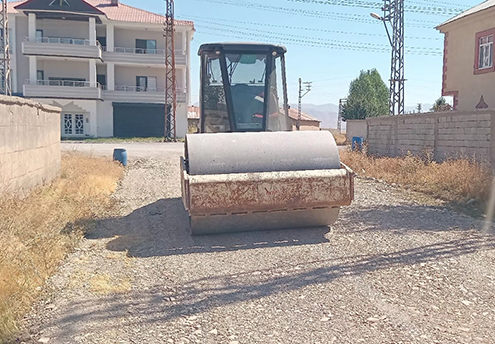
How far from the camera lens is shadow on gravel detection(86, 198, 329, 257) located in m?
6.09

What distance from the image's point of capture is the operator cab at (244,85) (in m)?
8.05

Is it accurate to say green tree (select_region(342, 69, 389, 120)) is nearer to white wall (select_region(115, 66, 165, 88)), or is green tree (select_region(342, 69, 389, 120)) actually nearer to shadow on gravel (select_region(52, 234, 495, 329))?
white wall (select_region(115, 66, 165, 88))

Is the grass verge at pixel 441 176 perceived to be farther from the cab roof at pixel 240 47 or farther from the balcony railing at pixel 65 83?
the balcony railing at pixel 65 83

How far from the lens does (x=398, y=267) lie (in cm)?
521

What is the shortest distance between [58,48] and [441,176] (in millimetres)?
32875

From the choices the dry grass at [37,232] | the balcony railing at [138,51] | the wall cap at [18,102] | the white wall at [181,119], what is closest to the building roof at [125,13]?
the balcony railing at [138,51]

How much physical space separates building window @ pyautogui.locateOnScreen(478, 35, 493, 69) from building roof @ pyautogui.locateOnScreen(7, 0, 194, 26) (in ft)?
83.4

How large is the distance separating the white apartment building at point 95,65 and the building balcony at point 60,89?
1.9 inches

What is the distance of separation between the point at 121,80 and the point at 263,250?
36.1m

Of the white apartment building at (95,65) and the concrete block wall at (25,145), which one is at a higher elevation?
the white apartment building at (95,65)

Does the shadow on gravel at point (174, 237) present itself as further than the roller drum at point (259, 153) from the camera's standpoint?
No

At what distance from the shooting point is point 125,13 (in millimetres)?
39875

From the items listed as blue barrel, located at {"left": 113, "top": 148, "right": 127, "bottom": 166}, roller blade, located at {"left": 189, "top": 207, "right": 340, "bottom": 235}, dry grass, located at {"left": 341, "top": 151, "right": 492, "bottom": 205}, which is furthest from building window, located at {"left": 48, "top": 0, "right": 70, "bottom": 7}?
roller blade, located at {"left": 189, "top": 207, "right": 340, "bottom": 235}

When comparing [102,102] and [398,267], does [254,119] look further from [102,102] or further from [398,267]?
[102,102]
